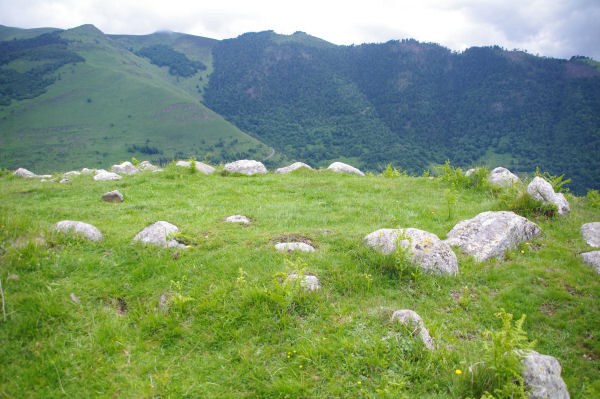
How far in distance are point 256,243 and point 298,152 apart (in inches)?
5251

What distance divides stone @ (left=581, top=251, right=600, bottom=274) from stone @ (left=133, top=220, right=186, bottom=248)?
385 inches

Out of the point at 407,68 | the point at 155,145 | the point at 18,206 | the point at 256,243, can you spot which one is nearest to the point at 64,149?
the point at 155,145

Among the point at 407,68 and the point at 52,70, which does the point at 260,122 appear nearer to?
the point at 407,68

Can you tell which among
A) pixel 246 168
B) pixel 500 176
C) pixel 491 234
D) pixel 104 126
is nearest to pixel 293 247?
pixel 491 234

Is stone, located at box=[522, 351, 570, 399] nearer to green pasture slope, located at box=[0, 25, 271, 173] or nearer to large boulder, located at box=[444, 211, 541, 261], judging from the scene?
large boulder, located at box=[444, 211, 541, 261]

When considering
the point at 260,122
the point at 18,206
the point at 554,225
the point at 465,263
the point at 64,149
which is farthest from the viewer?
the point at 260,122

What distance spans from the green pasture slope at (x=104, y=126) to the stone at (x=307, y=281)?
119 m

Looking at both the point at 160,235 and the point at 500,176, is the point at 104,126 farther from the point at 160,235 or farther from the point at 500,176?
the point at 500,176

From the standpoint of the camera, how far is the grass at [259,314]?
4453 millimetres

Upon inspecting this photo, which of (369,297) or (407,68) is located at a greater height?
(407,68)

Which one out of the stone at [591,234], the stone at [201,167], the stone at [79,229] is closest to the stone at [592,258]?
the stone at [591,234]

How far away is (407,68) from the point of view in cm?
19550

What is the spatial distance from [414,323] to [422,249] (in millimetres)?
2471

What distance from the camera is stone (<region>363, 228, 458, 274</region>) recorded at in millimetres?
7137
